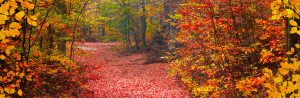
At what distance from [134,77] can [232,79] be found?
44.9ft

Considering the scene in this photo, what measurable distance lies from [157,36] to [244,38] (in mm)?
23207

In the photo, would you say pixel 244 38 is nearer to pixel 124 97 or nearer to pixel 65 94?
pixel 65 94

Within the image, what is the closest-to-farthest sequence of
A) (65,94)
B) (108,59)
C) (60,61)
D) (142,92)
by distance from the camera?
(60,61), (65,94), (142,92), (108,59)

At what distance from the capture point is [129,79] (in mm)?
20766

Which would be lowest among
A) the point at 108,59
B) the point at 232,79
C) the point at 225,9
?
the point at 108,59

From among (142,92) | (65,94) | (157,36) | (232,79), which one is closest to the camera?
(232,79)

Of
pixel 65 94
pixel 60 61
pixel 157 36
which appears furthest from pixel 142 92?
pixel 157 36

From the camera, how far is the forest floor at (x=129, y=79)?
15758mm

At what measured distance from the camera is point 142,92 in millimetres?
16625

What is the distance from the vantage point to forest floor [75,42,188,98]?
15758mm

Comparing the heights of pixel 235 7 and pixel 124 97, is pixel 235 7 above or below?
above

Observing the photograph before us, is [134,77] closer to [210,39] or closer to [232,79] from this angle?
[210,39]

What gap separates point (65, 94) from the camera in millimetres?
10836

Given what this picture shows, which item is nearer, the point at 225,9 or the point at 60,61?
the point at 225,9
